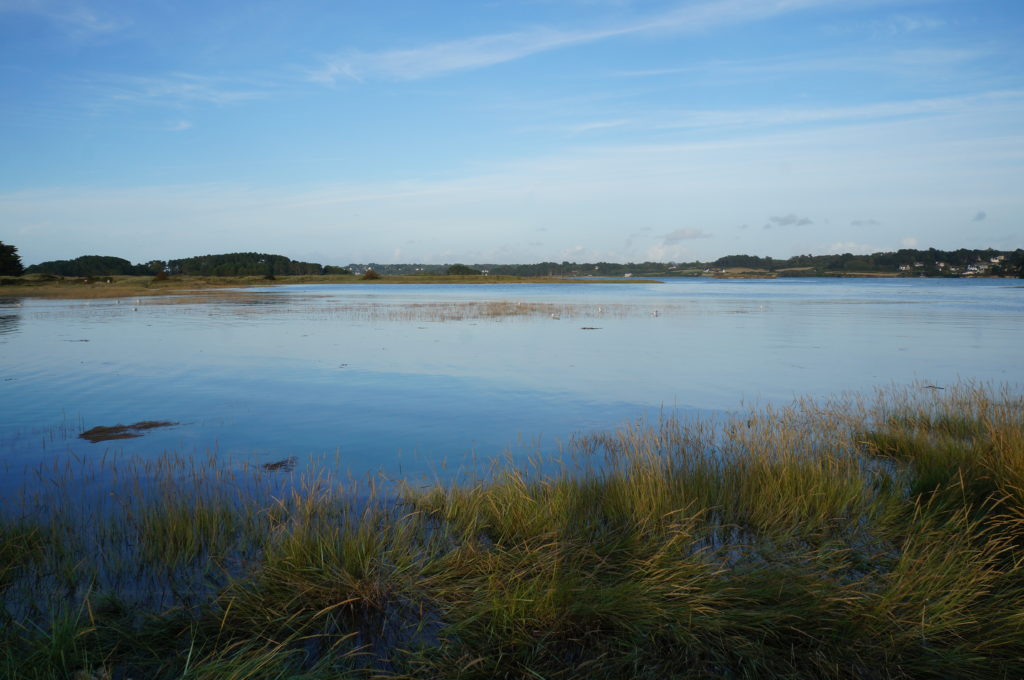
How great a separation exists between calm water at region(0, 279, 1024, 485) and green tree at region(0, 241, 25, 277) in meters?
49.2

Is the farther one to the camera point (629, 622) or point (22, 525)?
point (22, 525)

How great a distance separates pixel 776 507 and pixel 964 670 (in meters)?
2.40

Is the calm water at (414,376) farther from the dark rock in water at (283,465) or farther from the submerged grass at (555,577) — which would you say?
the submerged grass at (555,577)

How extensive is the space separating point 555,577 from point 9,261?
8590cm

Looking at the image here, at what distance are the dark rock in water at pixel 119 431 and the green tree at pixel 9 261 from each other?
248 feet

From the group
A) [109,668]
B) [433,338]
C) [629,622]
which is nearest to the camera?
[109,668]

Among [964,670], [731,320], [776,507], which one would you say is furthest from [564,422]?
[731,320]

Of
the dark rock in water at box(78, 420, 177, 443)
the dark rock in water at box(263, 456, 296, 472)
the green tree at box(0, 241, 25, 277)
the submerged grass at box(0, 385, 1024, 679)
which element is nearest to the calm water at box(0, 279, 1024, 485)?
the dark rock in water at box(78, 420, 177, 443)

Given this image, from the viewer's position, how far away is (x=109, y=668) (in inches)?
144

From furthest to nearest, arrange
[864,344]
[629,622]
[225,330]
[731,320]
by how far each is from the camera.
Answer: [731,320] → [225,330] → [864,344] → [629,622]

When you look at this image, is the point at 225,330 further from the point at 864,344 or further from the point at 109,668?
the point at 109,668

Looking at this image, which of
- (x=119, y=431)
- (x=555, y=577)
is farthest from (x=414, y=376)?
(x=555, y=577)

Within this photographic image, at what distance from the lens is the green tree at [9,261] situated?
70.1 m

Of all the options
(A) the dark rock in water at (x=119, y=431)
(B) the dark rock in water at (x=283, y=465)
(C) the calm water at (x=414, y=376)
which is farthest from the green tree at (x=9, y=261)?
(B) the dark rock in water at (x=283, y=465)
